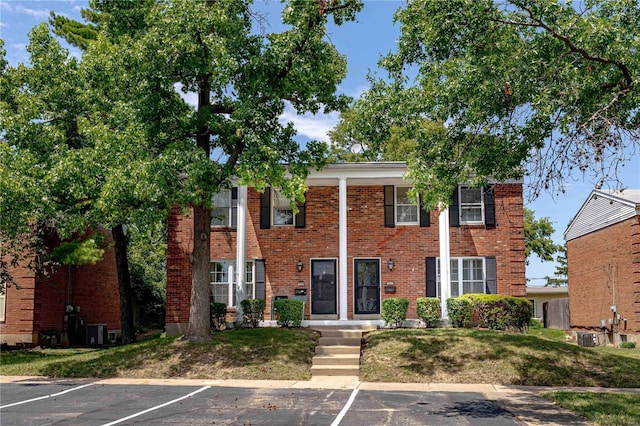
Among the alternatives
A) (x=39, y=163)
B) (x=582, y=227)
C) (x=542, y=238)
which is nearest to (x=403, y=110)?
(x=39, y=163)

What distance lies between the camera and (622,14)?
9.92 m

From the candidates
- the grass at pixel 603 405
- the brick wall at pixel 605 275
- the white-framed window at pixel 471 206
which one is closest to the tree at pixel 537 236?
the brick wall at pixel 605 275

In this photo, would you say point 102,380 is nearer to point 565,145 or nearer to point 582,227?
point 565,145

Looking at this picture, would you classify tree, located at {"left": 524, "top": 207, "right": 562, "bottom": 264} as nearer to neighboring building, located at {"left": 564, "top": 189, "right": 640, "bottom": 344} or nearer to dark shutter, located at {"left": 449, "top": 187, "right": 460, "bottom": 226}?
neighboring building, located at {"left": 564, "top": 189, "right": 640, "bottom": 344}

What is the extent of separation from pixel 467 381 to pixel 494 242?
796 cm

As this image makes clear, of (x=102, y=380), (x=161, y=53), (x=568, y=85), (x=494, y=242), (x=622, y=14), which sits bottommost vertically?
(x=102, y=380)

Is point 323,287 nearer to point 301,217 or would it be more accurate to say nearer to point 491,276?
point 301,217

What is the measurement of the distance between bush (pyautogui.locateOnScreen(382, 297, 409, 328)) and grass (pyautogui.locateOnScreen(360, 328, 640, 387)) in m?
2.02

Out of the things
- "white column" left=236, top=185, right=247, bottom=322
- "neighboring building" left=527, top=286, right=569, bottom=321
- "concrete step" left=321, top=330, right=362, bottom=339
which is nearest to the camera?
"concrete step" left=321, top=330, right=362, bottom=339

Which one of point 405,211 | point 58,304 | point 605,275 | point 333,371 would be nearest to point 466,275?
point 405,211

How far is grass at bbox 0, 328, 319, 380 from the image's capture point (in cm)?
1491

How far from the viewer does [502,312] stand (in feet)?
61.5

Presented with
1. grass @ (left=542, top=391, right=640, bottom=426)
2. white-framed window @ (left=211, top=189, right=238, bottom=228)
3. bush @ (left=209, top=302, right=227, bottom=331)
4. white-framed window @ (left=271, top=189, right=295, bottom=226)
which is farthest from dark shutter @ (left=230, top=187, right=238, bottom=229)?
grass @ (left=542, top=391, right=640, bottom=426)

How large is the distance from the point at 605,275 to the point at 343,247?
11.1 meters
